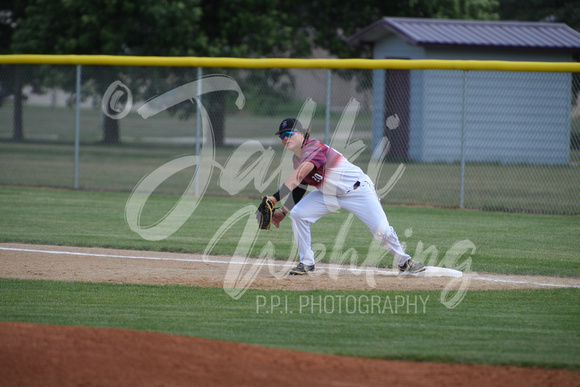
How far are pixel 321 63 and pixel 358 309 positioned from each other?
7833 millimetres

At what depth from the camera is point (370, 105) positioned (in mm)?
18984

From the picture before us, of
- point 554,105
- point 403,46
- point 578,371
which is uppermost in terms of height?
point 403,46

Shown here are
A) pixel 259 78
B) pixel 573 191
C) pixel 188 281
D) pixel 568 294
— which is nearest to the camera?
pixel 568 294

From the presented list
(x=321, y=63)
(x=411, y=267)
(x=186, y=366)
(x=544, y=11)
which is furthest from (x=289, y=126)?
(x=544, y=11)

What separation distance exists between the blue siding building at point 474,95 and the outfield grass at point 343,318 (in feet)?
27.9

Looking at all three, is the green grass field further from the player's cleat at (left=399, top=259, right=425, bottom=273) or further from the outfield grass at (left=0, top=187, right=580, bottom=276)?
the player's cleat at (left=399, top=259, right=425, bottom=273)

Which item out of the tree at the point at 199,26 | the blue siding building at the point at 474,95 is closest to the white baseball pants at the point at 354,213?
the blue siding building at the point at 474,95

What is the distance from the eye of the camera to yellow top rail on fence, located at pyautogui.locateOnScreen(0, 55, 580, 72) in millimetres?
11930

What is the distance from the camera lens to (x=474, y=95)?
57.0ft

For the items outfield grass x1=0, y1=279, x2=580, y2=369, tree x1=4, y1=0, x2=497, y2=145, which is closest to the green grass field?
outfield grass x1=0, y1=279, x2=580, y2=369

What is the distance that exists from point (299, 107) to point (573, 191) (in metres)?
7.47

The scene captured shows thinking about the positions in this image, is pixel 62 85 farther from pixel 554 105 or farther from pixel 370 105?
pixel 554 105

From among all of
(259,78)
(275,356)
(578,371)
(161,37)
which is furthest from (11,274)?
(161,37)

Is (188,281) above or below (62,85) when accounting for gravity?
below
